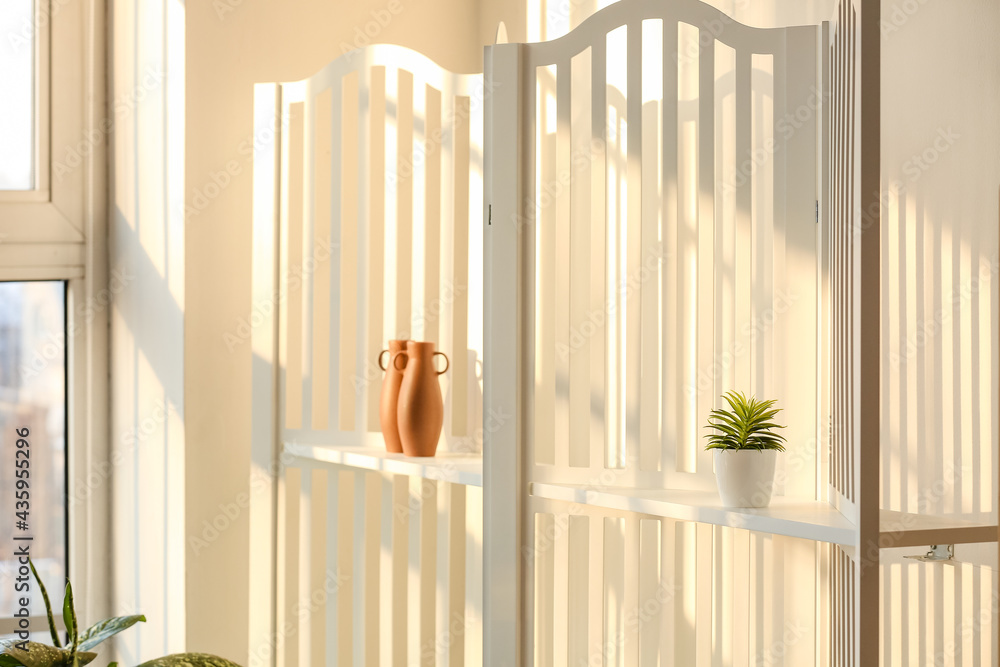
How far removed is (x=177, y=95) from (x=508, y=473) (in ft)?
3.65

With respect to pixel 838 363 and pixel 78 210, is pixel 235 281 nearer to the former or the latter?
pixel 78 210

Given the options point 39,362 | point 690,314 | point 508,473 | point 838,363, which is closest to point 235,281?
point 39,362

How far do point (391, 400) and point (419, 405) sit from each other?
8cm

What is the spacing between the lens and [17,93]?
2.14m

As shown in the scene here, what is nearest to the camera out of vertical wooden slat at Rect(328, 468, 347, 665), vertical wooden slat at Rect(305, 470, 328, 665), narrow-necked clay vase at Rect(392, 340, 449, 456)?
narrow-necked clay vase at Rect(392, 340, 449, 456)

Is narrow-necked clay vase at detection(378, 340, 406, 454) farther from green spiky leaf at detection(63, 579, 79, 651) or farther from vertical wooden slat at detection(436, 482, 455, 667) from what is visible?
green spiky leaf at detection(63, 579, 79, 651)

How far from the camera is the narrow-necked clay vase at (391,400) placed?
1837 millimetres

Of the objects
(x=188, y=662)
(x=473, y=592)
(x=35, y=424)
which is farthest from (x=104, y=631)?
(x=35, y=424)

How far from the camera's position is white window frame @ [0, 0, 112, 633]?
2139mm

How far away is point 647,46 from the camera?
6.12ft

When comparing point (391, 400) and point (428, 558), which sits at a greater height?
point (391, 400)

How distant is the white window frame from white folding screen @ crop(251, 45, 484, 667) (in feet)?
1.64

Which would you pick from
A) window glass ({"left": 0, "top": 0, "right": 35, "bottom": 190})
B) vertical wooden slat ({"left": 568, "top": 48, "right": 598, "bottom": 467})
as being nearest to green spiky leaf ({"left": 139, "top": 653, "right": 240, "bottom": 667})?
vertical wooden slat ({"left": 568, "top": 48, "right": 598, "bottom": 467})

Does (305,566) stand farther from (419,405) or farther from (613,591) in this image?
(613,591)
